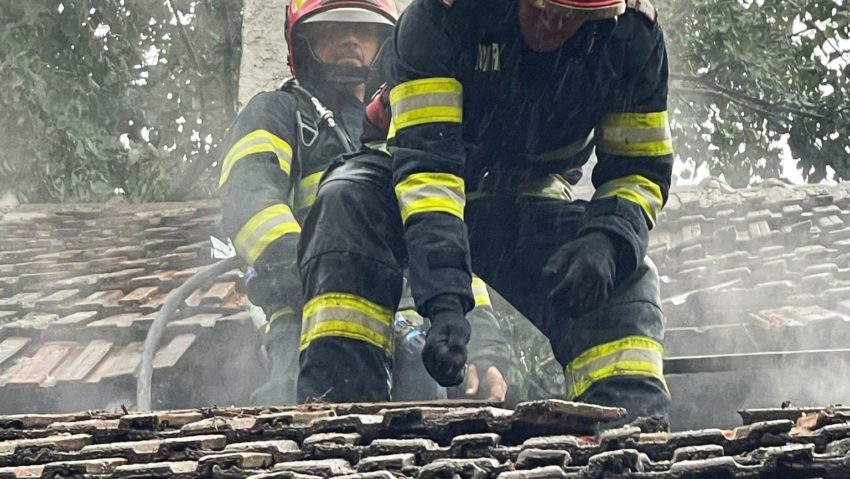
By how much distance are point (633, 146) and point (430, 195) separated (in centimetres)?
74

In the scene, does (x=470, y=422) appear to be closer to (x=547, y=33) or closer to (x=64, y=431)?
(x=64, y=431)

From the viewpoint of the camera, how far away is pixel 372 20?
7.70 m

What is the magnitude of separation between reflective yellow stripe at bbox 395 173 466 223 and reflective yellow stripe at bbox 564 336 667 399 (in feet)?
2.06

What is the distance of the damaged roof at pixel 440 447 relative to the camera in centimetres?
366

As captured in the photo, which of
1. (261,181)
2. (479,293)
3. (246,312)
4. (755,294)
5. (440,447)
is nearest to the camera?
(440,447)

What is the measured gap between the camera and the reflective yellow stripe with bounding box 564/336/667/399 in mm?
5434

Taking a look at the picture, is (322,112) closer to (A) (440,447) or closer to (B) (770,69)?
(A) (440,447)

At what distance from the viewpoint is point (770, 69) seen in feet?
44.5

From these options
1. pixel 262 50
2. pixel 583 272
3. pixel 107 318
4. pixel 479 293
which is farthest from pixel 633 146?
pixel 262 50

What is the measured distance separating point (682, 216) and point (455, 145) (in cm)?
487

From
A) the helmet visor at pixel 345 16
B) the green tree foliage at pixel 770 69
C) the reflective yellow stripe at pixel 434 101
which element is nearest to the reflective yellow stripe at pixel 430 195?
the reflective yellow stripe at pixel 434 101

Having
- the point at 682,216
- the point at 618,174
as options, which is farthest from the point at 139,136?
the point at 618,174

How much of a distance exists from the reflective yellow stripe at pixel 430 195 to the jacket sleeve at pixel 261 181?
1.57 metres

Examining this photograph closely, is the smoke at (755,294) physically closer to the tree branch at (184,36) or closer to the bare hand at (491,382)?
the bare hand at (491,382)
